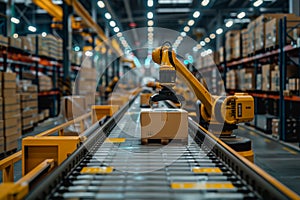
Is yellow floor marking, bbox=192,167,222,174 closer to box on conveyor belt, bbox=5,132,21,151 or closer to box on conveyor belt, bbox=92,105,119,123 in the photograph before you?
box on conveyor belt, bbox=92,105,119,123

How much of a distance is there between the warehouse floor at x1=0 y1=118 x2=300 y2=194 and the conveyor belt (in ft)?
6.40

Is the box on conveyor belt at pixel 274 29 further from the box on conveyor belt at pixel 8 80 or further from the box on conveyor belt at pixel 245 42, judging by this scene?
the box on conveyor belt at pixel 8 80

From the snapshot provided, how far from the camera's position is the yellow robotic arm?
13.4 ft

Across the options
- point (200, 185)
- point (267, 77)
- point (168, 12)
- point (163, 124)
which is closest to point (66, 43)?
point (267, 77)

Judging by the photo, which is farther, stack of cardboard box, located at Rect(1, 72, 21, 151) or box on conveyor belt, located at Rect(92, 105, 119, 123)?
box on conveyor belt, located at Rect(92, 105, 119, 123)

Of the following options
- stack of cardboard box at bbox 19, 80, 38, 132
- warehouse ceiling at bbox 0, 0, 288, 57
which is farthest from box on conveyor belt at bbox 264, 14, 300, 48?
stack of cardboard box at bbox 19, 80, 38, 132

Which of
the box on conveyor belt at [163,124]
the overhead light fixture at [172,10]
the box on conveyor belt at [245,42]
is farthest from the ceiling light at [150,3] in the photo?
the overhead light fixture at [172,10]

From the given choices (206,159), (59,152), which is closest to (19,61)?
(59,152)

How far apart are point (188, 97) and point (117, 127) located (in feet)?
32.6

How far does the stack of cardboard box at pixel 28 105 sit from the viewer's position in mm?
9547

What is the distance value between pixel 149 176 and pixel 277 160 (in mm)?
4320

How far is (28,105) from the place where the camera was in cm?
998

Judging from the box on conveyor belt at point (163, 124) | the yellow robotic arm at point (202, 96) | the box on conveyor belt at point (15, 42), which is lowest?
the box on conveyor belt at point (163, 124)

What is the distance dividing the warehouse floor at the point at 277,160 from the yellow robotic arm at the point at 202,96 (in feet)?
4.09
